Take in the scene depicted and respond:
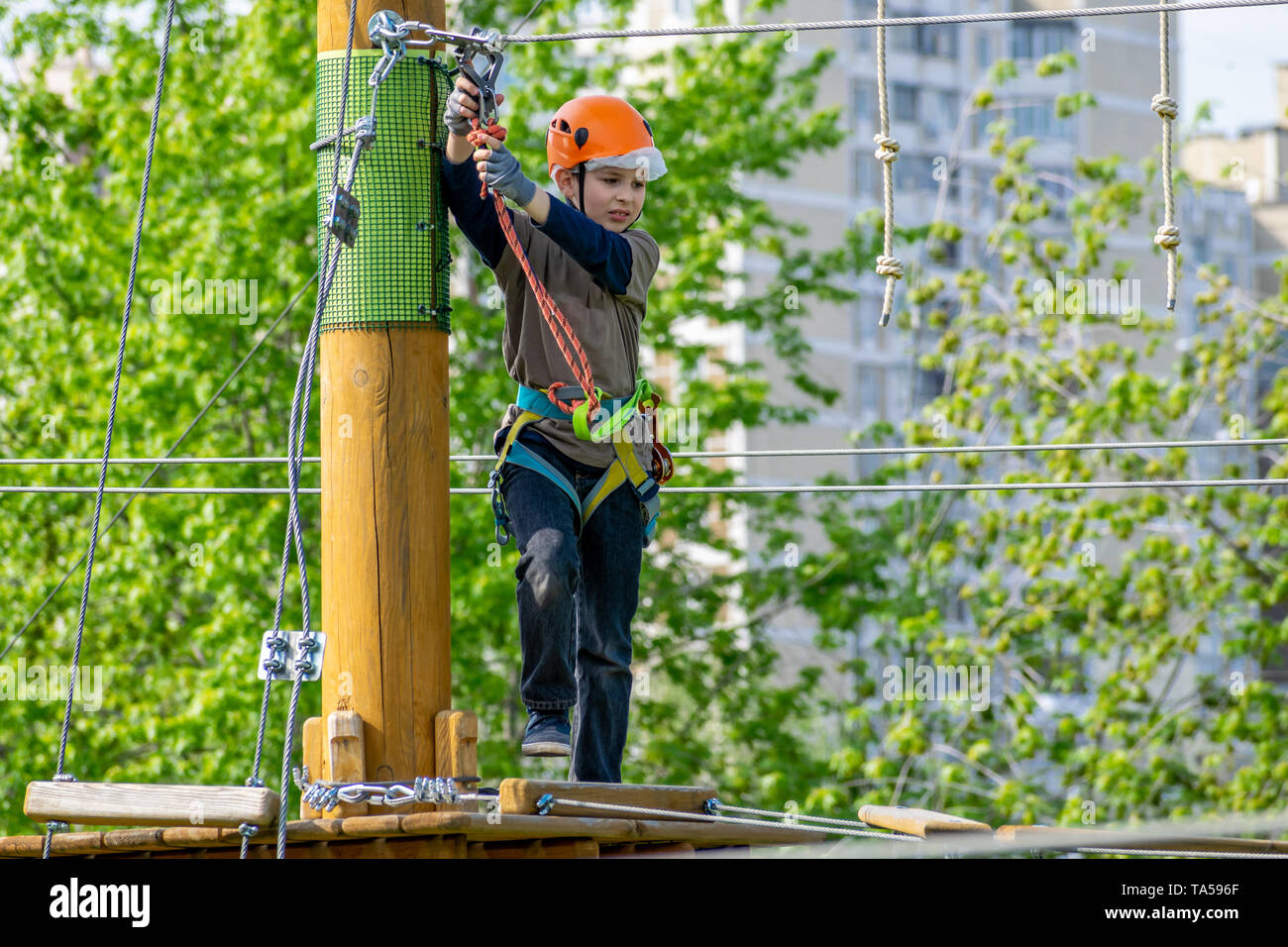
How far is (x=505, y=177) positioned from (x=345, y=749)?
1.33m

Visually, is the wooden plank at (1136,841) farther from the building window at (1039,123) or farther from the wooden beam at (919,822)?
the building window at (1039,123)

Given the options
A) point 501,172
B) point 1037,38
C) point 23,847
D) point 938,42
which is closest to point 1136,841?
point 501,172

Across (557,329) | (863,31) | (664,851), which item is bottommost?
(664,851)

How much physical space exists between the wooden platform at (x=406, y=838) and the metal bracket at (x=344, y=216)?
128 centimetres

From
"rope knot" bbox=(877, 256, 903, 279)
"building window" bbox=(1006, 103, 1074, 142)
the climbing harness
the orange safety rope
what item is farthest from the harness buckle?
"building window" bbox=(1006, 103, 1074, 142)

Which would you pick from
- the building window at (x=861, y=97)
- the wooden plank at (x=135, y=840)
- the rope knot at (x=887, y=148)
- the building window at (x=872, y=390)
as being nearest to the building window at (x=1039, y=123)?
the building window at (x=861, y=97)

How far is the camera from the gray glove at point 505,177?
394 cm

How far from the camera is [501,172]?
13.0 ft

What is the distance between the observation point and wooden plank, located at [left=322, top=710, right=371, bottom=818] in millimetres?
3752

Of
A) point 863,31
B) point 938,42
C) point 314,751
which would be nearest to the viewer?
point 314,751

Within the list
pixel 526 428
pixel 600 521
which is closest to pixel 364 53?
pixel 526 428

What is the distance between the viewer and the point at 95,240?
14023mm

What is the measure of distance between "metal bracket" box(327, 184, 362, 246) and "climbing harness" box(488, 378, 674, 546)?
659 mm

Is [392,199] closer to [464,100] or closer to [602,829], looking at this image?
[464,100]
